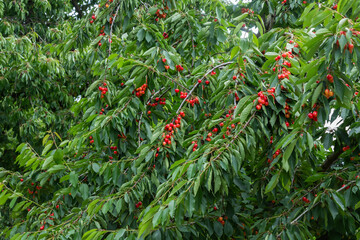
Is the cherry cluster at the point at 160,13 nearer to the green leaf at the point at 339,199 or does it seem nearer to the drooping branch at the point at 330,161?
the drooping branch at the point at 330,161

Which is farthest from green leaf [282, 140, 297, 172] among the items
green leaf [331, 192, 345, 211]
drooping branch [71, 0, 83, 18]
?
drooping branch [71, 0, 83, 18]

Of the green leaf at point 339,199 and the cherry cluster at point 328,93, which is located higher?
the cherry cluster at point 328,93

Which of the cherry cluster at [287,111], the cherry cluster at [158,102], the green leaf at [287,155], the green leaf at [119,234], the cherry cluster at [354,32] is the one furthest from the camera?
the cherry cluster at [158,102]

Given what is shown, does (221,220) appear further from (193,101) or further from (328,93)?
(328,93)

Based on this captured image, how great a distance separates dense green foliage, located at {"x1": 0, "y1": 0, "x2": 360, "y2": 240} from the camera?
1971 millimetres

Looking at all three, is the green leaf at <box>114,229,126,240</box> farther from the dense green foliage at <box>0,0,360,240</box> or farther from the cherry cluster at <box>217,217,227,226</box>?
the cherry cluster at <box>217,217,227,226</box>

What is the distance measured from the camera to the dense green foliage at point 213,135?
197 cm

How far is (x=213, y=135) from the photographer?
8.14 feet

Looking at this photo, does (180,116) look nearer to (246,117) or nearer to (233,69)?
(233,69)

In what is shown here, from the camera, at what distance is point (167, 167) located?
8.33 ft

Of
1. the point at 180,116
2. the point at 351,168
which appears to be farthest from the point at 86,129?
the point at 351,168

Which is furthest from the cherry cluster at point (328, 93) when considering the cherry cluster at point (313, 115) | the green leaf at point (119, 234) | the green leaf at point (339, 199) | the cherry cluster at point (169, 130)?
the green leaf at point (119, 234)

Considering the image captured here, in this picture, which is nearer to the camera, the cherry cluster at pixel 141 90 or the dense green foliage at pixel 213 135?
the dense green foliage at pixel 213 135

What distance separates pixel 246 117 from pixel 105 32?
1.75 meters
